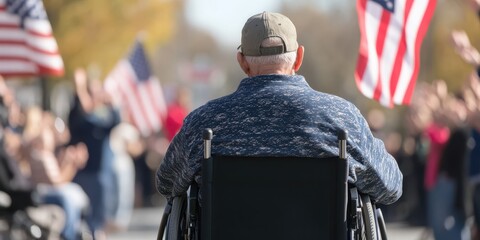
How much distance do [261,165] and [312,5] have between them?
85.8 metres

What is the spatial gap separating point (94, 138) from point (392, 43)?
8.27 metres

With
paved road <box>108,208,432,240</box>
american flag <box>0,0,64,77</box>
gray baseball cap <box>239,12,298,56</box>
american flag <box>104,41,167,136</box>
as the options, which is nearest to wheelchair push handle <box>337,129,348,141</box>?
gray baseball cap <box>239,12,298,56</box>

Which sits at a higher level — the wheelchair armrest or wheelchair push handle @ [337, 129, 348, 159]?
wheelchair push handle @ [337, 129, 348, 159]

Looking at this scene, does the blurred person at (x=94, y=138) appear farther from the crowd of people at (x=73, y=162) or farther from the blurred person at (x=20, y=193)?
the blurred person at (x=20, y=193)

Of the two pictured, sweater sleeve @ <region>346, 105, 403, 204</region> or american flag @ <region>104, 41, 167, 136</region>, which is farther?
american flag @ <region>104, 41, 167, 136</region>

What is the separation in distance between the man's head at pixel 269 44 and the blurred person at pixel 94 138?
1011cm

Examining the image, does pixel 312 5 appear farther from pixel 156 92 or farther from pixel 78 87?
pixel 78 87

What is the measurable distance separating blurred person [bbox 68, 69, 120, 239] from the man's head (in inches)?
398

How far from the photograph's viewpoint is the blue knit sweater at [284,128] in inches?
260

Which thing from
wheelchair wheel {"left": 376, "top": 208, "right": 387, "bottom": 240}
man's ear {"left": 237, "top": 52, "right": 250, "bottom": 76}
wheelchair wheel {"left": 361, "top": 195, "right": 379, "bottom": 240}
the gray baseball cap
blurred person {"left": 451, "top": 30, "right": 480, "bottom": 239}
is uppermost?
the gray baseball cap

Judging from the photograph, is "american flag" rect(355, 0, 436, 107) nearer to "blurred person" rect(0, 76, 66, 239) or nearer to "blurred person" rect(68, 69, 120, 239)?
"blurred person" rect(0, 76, 66, 239)

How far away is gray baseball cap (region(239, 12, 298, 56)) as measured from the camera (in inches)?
265

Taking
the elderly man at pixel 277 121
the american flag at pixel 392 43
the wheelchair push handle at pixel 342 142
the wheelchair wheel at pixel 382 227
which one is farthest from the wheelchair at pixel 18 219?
the wheelchair push handle at pixel 342 142

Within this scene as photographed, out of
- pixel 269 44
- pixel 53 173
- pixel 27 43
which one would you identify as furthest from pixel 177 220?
pixel 53 173
